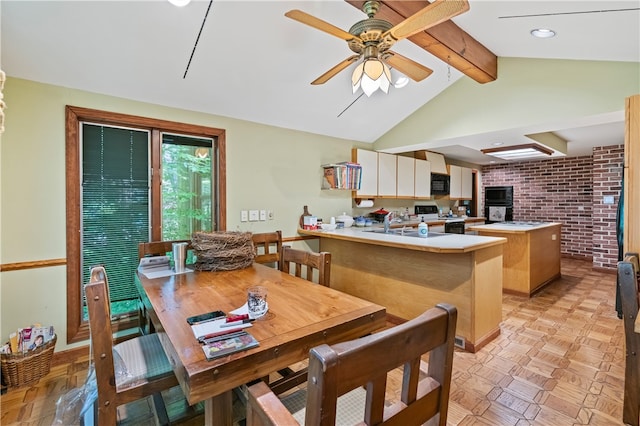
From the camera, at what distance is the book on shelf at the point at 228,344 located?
3.22 ft

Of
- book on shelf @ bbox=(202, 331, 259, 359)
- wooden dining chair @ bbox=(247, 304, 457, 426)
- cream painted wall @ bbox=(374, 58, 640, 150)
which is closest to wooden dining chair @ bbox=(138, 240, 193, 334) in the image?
book on shelf @ bbox=(202, 331, 259, 359)

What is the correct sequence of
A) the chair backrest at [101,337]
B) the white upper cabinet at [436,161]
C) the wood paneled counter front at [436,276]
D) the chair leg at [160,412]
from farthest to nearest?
the white upper cabinet at [436,161] → the wood paneled counter front at [436,276] → the chair leg at [160,412] → the chair backrest at [101,337]

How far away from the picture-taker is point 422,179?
5016 millimetres

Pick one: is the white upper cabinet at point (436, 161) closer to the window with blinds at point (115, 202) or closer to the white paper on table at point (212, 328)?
the window with blinds at point (115, 202)

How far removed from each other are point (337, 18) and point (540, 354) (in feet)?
10.1

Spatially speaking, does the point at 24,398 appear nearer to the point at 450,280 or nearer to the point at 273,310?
the point at 273,310

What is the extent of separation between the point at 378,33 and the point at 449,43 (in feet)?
3.66

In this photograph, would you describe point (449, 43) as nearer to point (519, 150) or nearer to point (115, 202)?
point (519, 150)

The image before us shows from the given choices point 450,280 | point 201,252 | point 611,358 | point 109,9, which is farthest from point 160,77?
point 611,358

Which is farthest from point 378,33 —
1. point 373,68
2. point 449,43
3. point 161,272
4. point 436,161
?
point 436,161

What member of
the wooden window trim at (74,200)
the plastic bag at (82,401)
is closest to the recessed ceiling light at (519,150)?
the wooden window trim at (74,200)

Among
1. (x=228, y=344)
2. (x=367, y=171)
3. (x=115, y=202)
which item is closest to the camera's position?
(x=228, y=344)

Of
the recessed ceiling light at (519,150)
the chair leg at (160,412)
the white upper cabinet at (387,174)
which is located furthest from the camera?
the white upper cabinet at (387,174)

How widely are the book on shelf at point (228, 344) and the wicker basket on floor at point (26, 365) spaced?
6.31ft
